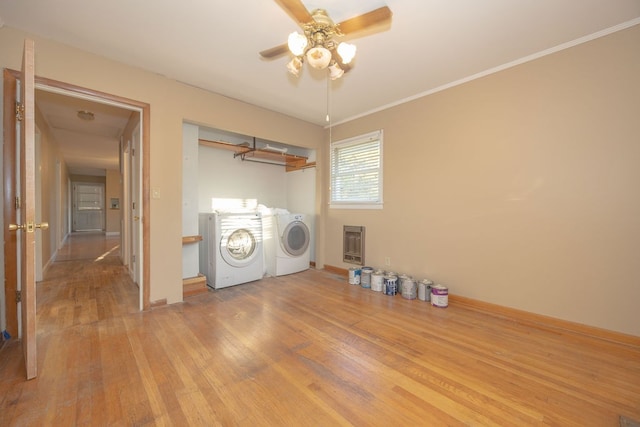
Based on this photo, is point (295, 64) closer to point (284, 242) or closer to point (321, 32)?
point (321, 32)

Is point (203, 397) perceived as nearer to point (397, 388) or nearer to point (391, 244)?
point (397, 388)

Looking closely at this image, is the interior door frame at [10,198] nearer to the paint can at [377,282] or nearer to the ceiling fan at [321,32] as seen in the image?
the ceiling fan at [321,32]

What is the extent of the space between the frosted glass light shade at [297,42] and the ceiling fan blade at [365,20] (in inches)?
9.2

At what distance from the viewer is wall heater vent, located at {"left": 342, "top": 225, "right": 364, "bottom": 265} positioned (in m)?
3.63

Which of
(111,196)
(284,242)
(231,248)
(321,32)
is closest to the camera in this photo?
(321,32)

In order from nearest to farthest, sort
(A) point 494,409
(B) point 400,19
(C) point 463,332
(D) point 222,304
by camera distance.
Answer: (A) point 494,409, (B) point 400,19, (C) point 463,332, (D) point 222,304

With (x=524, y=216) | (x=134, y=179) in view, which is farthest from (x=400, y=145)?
(x=134, y=179)

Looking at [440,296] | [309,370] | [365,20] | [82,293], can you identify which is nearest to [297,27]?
[365,20]

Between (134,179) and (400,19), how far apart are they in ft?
11.1

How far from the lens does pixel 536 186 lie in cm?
222

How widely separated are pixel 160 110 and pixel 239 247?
5.92ft

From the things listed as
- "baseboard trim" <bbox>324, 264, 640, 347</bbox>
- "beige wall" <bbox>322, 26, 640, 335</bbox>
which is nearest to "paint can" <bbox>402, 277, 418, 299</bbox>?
"beige wall" <bbox>322, 26, 640, 335</bbox>

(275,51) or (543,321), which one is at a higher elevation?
(275,51)

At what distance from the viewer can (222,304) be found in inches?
105
